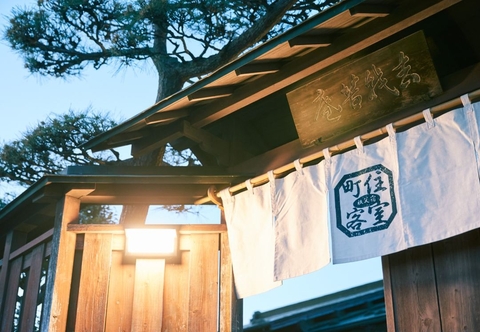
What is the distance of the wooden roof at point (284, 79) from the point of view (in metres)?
5.61

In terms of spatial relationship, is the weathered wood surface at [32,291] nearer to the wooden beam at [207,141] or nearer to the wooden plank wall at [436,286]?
the wooden beam at [207,141]

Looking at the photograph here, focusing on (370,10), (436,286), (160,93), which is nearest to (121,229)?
(436,286)

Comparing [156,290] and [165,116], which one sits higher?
[165,116]

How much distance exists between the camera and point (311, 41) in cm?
591

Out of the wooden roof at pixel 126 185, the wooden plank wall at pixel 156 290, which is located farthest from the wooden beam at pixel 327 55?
the wooden plank wall at pixel 156 290

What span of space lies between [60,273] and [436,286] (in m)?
3.97

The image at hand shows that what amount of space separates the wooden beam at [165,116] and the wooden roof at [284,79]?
1 cm

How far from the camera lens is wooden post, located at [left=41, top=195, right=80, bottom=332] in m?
6.41

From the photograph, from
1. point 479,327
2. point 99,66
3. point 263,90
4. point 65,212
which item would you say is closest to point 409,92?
point 263,90

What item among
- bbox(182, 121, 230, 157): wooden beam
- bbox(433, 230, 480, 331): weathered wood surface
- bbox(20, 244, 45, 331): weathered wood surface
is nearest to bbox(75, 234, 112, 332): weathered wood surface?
bbox(20, 244, 45, 331): weathered wood surface

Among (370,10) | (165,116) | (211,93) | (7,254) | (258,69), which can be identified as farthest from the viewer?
(7,254)

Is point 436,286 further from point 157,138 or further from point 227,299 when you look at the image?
point 157,138

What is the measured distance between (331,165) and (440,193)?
125 cm

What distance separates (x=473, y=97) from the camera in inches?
200
